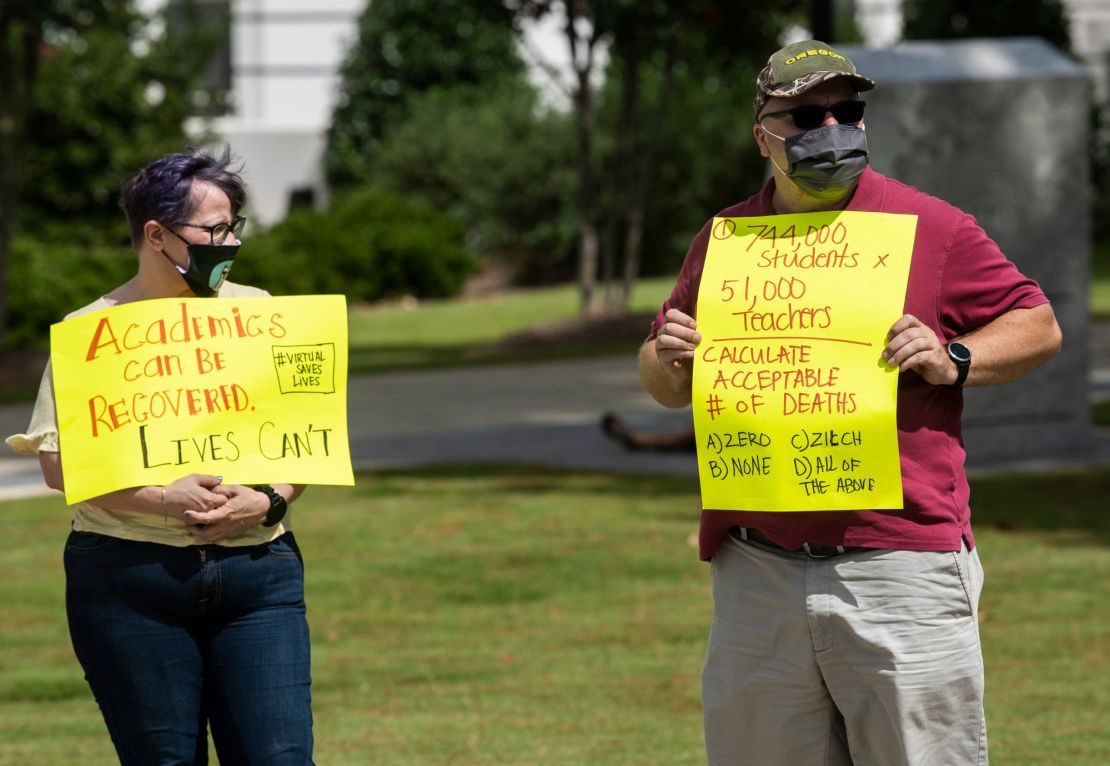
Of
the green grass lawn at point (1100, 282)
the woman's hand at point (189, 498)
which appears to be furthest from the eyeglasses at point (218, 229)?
the green grass lawn at point (1100, 282)

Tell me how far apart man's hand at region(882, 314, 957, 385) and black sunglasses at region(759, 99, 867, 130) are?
39 cm

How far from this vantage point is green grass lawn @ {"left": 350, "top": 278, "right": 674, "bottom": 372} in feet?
64.7

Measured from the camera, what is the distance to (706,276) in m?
3.60

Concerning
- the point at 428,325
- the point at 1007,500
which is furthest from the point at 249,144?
the point at 1007,500

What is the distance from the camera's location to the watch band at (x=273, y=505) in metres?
3.72

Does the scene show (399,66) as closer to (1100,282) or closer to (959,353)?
(1100,282)

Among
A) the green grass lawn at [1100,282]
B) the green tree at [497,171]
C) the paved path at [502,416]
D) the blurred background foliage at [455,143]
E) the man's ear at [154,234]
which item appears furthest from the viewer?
the green tree at [497,171]

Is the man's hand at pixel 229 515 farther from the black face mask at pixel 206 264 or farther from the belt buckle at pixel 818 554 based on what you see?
the belt buckle at pixel 818 554

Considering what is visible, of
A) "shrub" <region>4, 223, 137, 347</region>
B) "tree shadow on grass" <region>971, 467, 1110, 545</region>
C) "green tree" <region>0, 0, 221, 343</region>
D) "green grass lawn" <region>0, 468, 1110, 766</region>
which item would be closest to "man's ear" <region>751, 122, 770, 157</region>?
"green grass lawn" <region>0, 468, 1110, 766</region>

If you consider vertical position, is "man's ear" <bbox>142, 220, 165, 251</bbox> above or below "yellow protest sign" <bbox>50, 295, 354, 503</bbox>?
above

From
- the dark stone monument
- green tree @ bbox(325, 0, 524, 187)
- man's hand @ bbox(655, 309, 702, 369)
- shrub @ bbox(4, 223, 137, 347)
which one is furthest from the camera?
green tree @ bbox(325, 0, 524, 187)

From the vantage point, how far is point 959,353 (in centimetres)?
327

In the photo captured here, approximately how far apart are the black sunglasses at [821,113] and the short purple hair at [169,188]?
1.21 meters

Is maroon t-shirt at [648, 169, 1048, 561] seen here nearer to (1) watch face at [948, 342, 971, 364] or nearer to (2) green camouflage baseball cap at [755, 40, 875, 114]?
(1) watch face at [948, 342, 971, 364]
